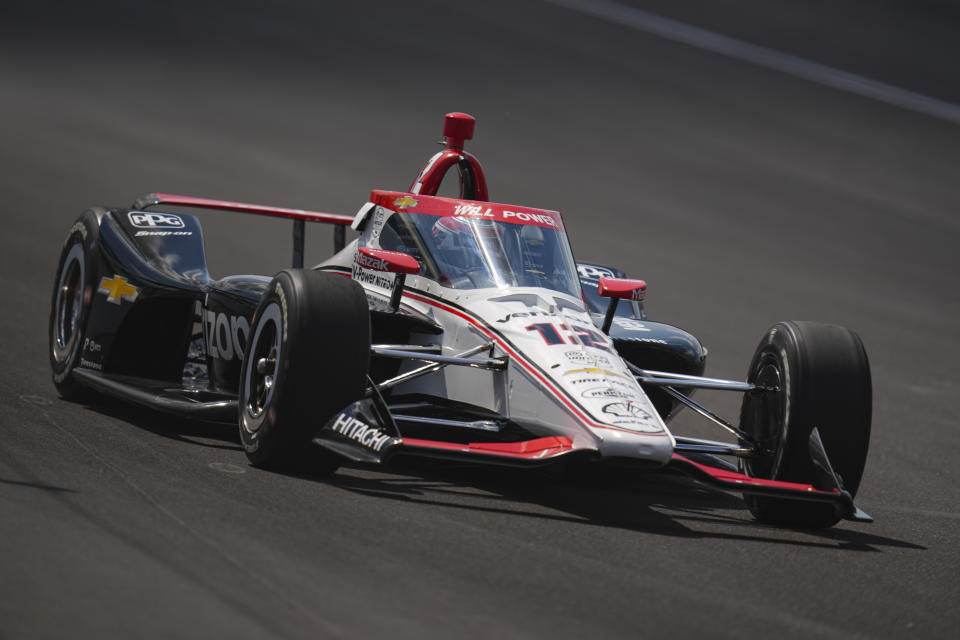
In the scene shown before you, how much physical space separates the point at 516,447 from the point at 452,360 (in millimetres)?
622

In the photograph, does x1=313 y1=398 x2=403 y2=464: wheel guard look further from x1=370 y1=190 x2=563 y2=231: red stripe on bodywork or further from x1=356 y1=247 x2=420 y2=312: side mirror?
x1=370 y1=190 x2=563 y2=231: red stripe on bodywork

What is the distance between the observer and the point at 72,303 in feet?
29.7

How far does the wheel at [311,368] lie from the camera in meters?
6.26

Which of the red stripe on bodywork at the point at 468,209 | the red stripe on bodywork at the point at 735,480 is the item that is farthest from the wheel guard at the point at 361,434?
the red stripe on bodywork at the point at 468,209

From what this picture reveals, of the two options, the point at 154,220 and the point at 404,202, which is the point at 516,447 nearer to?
the point at 404,202

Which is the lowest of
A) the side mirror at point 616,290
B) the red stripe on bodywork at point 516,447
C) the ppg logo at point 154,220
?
the red stripe on bodywork at point 516,447

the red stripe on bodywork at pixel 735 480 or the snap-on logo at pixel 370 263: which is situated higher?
the snap-on logo at pixel 370 263

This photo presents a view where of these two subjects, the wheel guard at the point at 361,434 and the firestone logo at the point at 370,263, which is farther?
the firestone logo at the point at 370,263

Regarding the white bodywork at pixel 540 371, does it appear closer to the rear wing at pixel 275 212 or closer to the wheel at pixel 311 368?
the wheel at pixel 311 368

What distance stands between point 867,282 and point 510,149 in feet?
22.1

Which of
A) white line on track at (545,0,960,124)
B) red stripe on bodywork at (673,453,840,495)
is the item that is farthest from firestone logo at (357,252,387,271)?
white line on track at (545,0,960,124)

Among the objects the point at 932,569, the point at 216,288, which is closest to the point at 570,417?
the point at 932,569

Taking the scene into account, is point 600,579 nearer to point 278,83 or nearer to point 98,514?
point 98,514

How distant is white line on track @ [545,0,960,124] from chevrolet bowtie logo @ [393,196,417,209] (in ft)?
60.2
